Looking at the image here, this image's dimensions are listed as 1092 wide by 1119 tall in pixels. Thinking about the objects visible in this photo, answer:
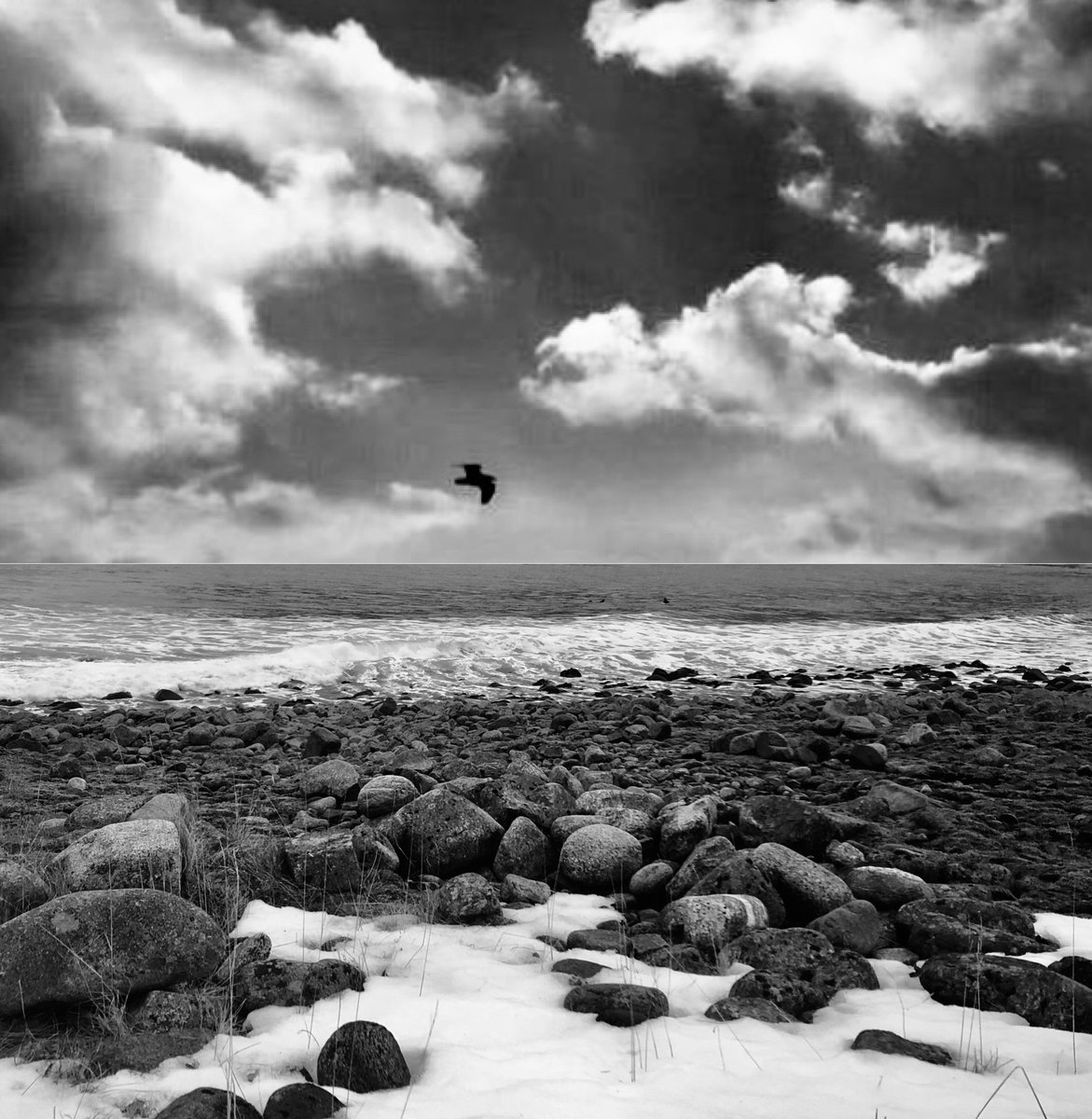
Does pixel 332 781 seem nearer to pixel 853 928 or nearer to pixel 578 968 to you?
pixel 578 968

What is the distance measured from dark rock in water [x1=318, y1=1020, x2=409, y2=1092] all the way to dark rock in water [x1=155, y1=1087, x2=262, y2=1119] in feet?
0.88

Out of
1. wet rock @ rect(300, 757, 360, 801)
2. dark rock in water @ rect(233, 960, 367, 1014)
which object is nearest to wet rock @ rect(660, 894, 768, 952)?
dark rock in water @ rect(233, 960, 367, 1014)

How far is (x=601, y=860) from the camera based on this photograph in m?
4.96

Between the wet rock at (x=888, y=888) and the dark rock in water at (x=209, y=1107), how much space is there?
139 inches

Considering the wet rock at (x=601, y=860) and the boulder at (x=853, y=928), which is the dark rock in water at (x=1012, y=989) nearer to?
the boulder at (x=853, y=928)

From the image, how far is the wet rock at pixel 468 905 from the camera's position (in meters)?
4.32

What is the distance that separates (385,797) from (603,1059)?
145 inches

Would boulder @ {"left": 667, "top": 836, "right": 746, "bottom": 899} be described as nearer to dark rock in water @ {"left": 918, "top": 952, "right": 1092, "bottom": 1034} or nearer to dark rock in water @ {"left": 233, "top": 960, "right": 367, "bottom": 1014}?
dark rock in water @ {"left": 918, "top": 952, "right": 1092, "bottom": 1034}

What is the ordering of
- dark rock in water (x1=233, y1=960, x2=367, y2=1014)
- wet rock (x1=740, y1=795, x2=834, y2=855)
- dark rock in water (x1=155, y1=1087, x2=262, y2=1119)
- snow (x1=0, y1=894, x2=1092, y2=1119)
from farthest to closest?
wet rock (x1=740, y1=795, x2=834, y2=855) → dark rock in water (x1=233, y1=960, x2=367, y2=1014) → snow (x1=0, y1=894, x2=1092, y2=1119) → dark rock in water (x1=155, y1=1087, x2=262, y2=1119)

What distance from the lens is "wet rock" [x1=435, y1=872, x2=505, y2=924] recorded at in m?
4.32

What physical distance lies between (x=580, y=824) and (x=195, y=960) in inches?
106

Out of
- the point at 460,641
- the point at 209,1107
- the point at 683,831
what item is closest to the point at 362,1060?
the point at 209,1107

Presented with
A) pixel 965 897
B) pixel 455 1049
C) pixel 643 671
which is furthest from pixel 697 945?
pixel 643 671

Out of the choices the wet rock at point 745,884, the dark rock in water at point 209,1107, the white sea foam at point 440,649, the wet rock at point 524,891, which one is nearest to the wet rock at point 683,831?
the wet rock at point 745,884
